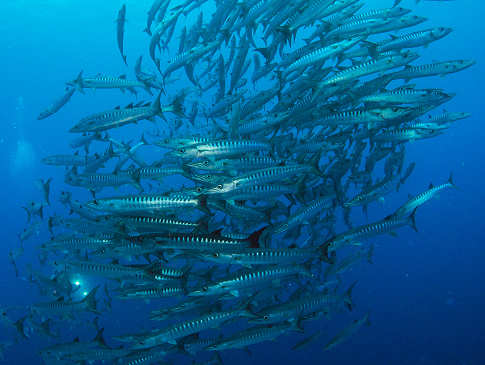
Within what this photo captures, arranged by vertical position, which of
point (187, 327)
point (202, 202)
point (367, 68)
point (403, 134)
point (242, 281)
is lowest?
point (187, 327)

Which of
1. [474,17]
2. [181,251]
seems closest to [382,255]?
[181,251]

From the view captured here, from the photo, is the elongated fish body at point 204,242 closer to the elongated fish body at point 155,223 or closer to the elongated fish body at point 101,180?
the elongated fish body at point 155,223

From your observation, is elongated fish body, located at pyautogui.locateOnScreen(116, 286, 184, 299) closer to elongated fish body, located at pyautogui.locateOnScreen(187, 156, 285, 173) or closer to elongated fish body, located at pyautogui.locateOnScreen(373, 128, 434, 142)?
elongated fish body, located at pyautogui.locateOnScreen(187, 156, 285, 173)

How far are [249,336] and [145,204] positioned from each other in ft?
7.89

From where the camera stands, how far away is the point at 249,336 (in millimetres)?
5336

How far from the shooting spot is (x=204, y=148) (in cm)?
499

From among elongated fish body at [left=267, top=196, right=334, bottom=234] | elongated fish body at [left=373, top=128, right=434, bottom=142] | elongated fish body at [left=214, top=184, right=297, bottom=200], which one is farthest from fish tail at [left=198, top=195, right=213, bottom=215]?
elongated fish body at [left=373, top=128, right=434, bottom=142]

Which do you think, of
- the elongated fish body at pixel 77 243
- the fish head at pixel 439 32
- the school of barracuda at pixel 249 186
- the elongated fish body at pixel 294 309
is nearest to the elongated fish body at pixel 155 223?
the school of barracuda at pixel 249 186

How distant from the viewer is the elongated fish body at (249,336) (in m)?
5.26

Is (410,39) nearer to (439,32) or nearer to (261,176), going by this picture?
(439,32)

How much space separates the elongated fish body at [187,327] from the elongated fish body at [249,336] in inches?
10.8

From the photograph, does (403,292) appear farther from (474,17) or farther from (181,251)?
(474,17)

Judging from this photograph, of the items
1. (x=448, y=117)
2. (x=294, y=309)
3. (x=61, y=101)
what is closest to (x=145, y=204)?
(x=294, y=309)

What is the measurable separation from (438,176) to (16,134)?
51.2m
